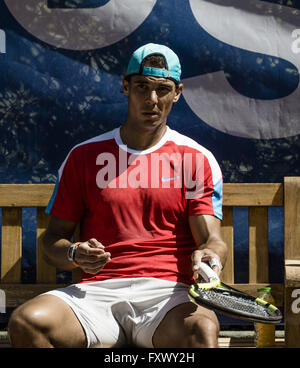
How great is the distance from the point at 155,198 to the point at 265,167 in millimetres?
924

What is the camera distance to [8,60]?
11.5ft

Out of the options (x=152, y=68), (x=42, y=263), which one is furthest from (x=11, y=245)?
(x=152, y=68)

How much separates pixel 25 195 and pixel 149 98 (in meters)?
0.86

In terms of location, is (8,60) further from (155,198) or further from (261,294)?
(261,294)

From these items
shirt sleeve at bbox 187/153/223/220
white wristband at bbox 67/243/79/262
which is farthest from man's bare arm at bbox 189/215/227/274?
white wristband at bbox 67/243/79/262

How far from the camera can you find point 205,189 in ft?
9.41

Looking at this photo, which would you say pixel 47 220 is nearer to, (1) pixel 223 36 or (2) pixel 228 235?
(2) pixel 228 235

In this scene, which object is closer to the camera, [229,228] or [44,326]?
[44,326]

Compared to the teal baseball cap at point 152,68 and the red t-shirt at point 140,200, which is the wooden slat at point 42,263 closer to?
the red t-shirt at point 140,200

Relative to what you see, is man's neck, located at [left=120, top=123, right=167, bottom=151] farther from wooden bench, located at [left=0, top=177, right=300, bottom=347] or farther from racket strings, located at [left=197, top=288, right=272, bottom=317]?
racket strings, located at [left=197, top=288, right=272, bottom=317]

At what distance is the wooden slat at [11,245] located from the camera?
10.8ft

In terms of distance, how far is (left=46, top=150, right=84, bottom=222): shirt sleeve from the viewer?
2906mm

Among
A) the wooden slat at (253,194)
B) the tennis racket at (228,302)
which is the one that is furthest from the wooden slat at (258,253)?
the tennis racket at (228,302)
